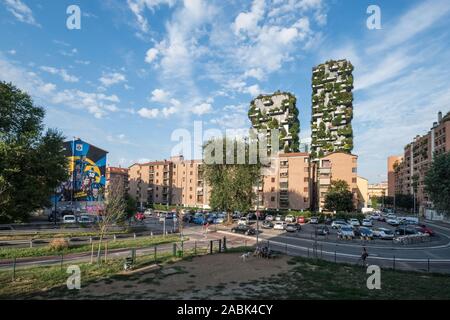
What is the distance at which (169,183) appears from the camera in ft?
329

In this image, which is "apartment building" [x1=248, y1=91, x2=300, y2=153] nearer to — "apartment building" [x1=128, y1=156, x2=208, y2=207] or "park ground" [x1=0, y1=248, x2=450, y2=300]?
"apartment building" [x1=128, y1=156, x2=208, y2=207]

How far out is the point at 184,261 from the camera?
20.0 m

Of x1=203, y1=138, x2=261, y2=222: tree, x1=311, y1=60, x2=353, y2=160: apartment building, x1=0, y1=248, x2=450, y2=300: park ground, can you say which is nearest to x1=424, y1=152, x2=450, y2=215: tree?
x1=0, y1=248, x2=450, y2=300: park ground

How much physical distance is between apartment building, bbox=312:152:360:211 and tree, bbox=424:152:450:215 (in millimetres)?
49766

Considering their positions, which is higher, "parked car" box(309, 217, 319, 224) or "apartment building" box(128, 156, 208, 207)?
"apartment building" box(128, 156, 208, 207)

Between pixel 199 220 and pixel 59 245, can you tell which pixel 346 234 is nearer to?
pixel 199 220

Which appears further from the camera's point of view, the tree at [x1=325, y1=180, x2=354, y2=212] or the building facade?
the building facade

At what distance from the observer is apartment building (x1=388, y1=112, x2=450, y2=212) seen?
73250mm

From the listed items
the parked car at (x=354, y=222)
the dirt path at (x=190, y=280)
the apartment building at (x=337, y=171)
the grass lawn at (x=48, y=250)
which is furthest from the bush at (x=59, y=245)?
the apartment building at (x=337, y=171)

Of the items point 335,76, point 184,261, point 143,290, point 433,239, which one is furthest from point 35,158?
point 335,76

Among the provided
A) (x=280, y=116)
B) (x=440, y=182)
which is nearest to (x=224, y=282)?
(x=440, y=182)

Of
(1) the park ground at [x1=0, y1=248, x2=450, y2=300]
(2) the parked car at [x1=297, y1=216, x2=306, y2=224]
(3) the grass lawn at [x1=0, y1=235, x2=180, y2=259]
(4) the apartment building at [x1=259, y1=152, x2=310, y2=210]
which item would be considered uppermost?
(4) the apartment building at [x1=259, y1=152, x2=310, y2=210]

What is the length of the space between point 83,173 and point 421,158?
10069cm
